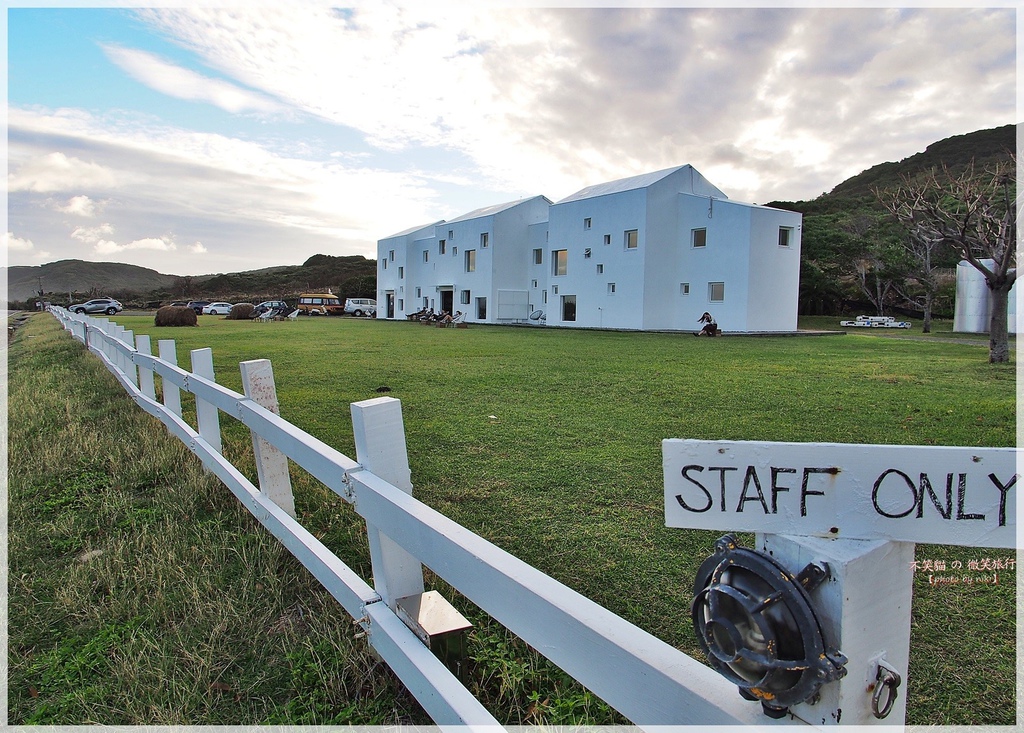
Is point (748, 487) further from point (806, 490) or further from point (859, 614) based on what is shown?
point (859, 614)

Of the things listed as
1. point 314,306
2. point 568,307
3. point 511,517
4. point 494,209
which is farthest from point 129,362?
point 314,306

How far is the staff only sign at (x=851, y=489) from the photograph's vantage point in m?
1.00

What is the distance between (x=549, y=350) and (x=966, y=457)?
1596 cm

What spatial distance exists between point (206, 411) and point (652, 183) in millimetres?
29485

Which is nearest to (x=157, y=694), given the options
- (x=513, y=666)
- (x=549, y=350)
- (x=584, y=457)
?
(x=513, y=666)

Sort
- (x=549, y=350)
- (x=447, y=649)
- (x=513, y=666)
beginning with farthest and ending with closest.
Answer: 1. (x=549, y=350)
2. (x=513, y=666)
3. (x=447, y=649)

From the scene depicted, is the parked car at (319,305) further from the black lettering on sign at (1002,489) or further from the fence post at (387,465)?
the black lettering on sign at (1002,489)

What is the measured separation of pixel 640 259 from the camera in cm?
3103

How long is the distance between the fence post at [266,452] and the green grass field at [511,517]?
0.27 meters

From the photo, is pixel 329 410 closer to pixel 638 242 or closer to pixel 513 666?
pixel 513 666

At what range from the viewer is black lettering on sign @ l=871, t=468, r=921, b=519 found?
102 cm

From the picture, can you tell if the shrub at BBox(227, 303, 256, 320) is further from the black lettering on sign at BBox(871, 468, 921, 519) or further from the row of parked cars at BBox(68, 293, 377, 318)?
the black lettering on sign at BBox(871, 468, 921, 519)

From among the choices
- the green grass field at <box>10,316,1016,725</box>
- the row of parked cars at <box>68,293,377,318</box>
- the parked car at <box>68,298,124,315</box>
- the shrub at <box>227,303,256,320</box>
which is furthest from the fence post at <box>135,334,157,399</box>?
the parked car at <box>68,298,124,315</box>

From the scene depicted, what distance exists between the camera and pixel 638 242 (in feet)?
103
